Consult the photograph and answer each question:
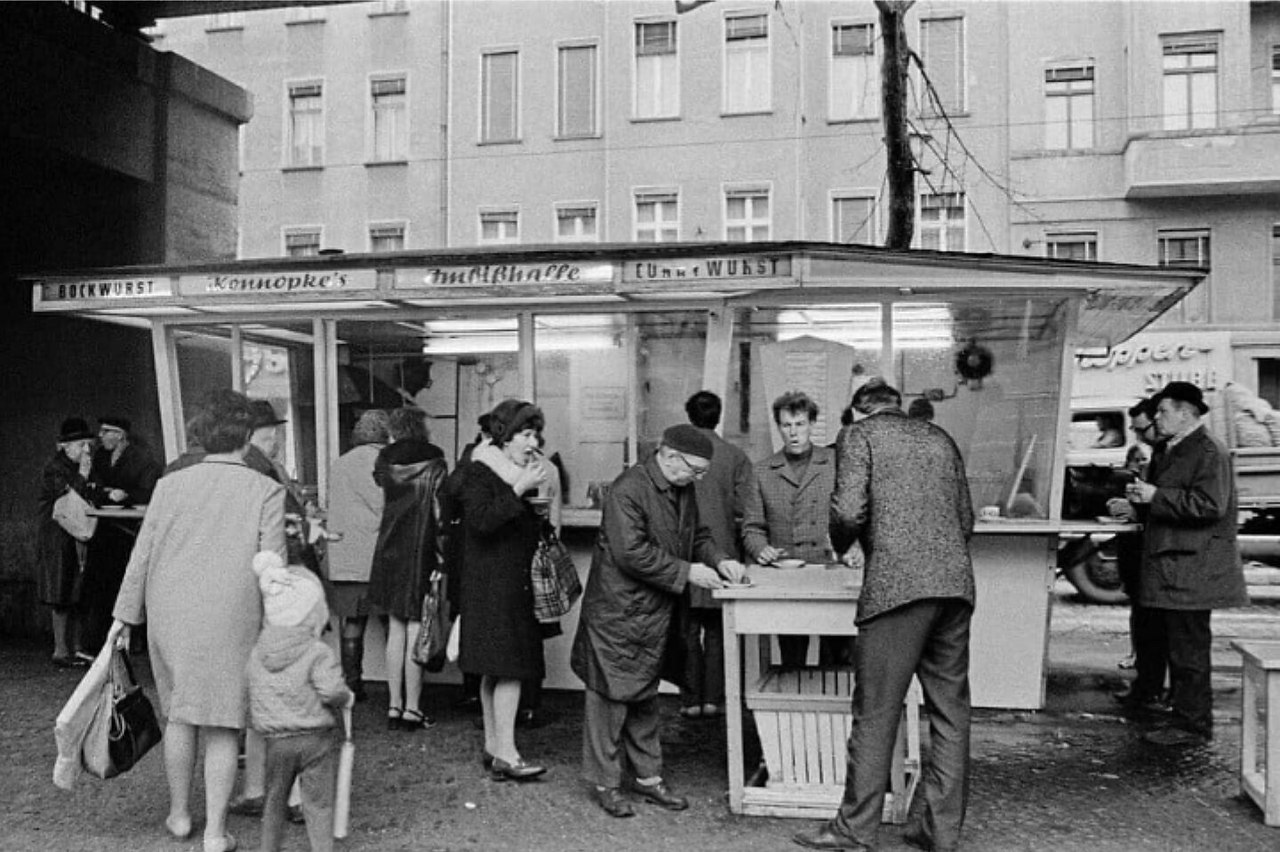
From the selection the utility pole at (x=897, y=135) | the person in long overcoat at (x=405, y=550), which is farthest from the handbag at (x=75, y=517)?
the utility pole at (x=897, y=135)

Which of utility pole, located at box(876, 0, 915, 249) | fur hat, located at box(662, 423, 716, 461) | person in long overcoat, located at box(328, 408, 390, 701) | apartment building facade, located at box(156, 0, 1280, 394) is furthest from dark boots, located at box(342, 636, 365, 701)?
apartment building facade, located at box(156, 0, 1280, 394)

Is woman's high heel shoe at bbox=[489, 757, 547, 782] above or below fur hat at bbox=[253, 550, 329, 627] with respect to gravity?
below

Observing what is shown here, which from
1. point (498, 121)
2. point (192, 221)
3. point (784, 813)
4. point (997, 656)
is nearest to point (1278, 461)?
point (997, 656)

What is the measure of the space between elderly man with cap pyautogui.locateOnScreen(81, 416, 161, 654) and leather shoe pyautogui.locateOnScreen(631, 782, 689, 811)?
5115mm

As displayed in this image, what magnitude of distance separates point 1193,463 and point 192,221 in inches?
372

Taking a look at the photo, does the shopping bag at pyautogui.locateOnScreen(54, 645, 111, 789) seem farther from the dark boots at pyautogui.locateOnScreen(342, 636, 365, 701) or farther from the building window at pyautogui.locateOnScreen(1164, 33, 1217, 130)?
the building window at pyautogui.locateOnScreen(1164, 33, 1217, 130)

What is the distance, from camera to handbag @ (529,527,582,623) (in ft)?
19.5

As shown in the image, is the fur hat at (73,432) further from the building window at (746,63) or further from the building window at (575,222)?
the building window at (746,63)

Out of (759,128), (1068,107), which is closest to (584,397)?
(759,128)

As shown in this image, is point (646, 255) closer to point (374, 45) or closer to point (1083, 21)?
point (1083, 21)

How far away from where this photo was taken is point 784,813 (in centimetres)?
551

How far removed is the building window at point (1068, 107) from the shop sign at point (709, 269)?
17700 millimetres

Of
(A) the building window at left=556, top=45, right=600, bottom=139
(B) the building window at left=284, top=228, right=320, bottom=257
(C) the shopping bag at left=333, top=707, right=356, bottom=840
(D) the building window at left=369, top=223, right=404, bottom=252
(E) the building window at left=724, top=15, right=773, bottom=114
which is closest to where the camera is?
(C) the shopping bag at left=333, top=707, right=356, bottom=840

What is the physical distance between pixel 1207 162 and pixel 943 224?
444cm
